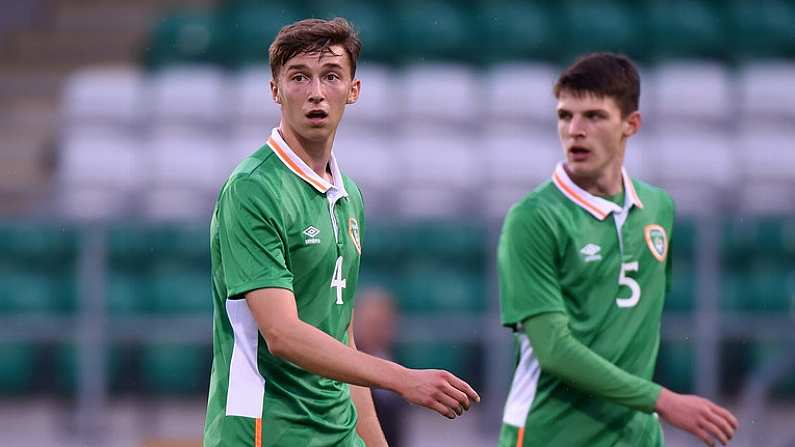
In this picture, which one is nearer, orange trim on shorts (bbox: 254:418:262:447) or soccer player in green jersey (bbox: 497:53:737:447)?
orange trim on shorts (bbox: 254:418:262:447)

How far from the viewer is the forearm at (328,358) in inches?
113

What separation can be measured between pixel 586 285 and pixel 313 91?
3.59ft

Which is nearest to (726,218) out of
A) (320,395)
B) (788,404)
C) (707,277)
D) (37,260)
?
(707,277)

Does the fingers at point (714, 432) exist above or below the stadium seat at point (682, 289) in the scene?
above

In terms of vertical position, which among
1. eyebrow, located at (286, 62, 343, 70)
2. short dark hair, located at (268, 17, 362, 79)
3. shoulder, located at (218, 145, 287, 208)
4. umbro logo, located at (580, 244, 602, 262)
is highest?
short dark hair, located at (268, 17, 362, 79)

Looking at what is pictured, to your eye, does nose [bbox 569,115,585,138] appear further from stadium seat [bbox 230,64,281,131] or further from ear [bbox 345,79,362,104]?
stadium seat [bbox 230,64,281,131]

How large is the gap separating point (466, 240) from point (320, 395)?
4850 millimetres

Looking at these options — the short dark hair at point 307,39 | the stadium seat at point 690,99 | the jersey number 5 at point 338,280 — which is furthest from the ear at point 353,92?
the stadium seat at point 690,99

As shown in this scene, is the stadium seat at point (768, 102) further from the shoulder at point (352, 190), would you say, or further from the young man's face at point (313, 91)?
the young man's face at point (313, 91)

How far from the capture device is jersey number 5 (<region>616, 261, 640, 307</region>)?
382 centimetres

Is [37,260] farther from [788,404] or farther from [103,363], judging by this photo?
[788,404]

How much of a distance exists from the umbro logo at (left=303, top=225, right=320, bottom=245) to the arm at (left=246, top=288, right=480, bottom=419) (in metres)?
0.17

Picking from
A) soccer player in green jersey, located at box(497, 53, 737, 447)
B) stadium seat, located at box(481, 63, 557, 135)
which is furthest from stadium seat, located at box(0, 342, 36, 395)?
soccer player in green jersey, located at box(497, 53, 737, 447)

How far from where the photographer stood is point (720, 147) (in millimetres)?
9539
